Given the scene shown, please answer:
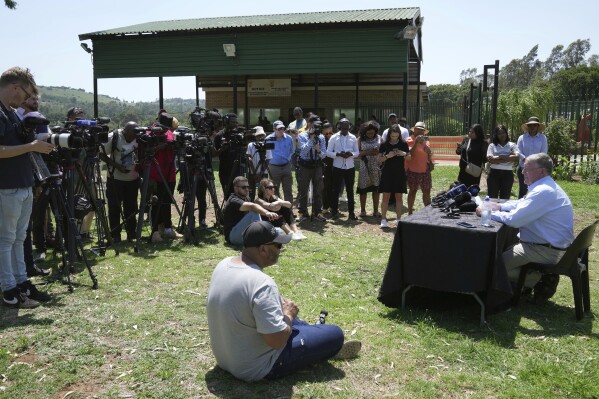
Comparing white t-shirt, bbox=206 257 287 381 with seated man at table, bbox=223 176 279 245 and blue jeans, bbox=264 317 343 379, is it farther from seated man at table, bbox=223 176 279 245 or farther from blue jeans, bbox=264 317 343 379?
seated man at table, bbox=223 176 279 245

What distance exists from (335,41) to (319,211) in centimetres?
936

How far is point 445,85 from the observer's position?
8162cm

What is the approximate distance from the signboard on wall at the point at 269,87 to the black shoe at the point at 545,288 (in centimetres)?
1874

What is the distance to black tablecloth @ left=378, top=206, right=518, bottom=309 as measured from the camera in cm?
474

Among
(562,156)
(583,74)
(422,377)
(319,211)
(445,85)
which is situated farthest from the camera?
(445,85)

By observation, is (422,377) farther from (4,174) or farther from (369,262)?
(4,174)

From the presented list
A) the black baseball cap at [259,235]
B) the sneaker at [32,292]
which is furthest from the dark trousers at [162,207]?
the black baseball cap at [259,235]

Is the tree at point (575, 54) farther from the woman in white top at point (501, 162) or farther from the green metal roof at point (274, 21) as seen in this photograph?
the woman in white top at point (501, 162)

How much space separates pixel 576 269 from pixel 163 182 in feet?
17.9

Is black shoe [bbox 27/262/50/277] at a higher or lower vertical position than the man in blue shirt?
lower

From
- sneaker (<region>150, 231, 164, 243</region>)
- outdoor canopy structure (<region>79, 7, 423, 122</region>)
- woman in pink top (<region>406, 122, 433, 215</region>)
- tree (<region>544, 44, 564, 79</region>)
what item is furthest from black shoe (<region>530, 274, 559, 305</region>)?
tree (<region>544, 44, 564, 79</region>)

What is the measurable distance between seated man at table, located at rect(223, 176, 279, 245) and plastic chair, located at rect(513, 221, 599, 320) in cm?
336

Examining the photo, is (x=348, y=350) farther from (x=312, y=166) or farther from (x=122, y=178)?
(x=312, y=166)

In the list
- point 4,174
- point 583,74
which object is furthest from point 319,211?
point 583,74
